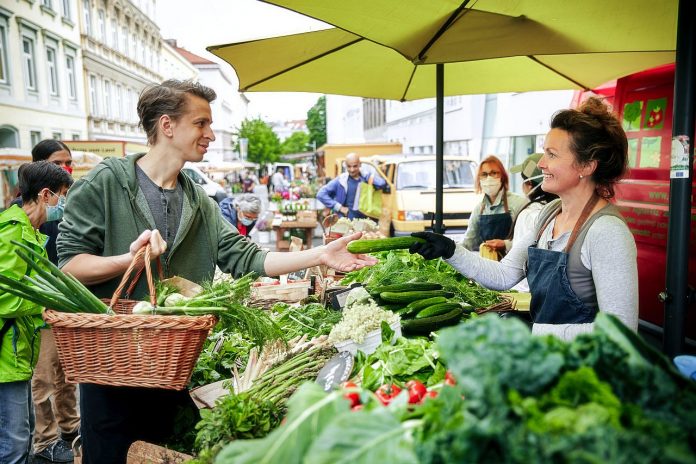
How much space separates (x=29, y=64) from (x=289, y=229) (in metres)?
19.5

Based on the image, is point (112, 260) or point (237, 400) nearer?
point (237, 400)

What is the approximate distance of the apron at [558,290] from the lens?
2.72 metres

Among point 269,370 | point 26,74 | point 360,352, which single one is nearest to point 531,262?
point 360,352

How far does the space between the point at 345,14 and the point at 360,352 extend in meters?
1.82

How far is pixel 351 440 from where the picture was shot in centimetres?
118

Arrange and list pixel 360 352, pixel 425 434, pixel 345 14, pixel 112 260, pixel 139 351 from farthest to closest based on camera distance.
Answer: pixel 345 14, pixel 360 352, pixel 112 260, pixel 139 351, pixel 425 434

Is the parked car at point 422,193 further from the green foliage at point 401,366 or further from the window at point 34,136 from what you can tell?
the window at point 34,136

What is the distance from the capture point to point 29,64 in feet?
78.9

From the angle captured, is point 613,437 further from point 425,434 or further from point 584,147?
point 584,147

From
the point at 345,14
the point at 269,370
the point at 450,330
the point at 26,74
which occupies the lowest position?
the point at 269,370

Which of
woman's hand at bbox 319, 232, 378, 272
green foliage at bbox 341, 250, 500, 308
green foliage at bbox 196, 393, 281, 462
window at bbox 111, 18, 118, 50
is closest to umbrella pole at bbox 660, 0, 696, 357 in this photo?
green foliage at bbox 341, 250, 500, 308

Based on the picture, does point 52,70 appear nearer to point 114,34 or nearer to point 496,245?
point 114,34

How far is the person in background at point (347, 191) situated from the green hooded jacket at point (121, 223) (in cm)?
698

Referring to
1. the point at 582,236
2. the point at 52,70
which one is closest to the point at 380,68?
the point at 582,236
